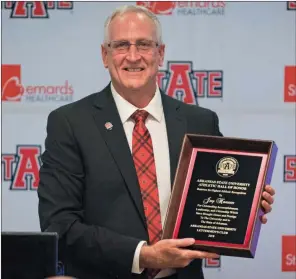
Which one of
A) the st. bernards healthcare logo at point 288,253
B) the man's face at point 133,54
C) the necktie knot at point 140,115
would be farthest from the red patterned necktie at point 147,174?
the st. bernards healthcare logo at point 288,253

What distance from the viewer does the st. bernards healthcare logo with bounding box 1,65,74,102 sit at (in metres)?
3.72

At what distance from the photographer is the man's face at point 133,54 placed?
2.25m

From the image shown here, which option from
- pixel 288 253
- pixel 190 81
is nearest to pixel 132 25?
pixel 190 81

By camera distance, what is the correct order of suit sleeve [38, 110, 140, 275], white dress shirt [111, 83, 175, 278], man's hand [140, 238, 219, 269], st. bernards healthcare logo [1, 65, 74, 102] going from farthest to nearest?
1. st. bernards healthcare logo [1, 65, 74, 102]
2. white dress shirt [111, 83, 175, 278]
3. suit sleeve [38, 110, 140, 275]
4. man's hand [140, 238, 219, 269]

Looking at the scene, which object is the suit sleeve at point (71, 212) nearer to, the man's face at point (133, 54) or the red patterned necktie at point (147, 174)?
the red patterned necktie at point (147, 174)

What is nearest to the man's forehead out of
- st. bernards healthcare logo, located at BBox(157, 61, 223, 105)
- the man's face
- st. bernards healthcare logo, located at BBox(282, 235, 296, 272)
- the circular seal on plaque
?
the man's face

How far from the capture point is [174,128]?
231 centimetres

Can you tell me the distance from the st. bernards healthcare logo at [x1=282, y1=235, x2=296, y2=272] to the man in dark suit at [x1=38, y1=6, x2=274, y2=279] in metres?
1.60

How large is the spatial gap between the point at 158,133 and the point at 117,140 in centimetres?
15

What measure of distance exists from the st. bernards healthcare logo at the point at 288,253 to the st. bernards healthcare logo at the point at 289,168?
0.31 metres

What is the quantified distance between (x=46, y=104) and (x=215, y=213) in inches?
72.4

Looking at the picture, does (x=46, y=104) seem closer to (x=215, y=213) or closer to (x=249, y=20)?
(x=249, y=20)

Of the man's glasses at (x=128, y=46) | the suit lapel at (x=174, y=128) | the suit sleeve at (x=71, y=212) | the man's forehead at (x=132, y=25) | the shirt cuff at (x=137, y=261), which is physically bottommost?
the shirt cuff at (x=137, y=261)

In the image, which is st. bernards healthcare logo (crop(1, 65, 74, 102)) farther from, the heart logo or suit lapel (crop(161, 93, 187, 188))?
suit lapel (crop(161, 93, 187, 188))
